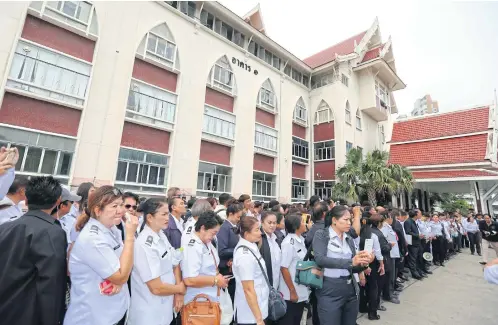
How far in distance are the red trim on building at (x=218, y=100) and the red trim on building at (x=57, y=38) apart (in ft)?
18.0

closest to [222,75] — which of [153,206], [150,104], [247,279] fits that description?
[150,104]

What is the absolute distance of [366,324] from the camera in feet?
12.8

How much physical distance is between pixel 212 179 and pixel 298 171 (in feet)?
26.2

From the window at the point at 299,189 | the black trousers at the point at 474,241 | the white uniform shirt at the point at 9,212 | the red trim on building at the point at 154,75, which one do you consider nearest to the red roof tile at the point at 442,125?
the black trousers at the point at 474,241

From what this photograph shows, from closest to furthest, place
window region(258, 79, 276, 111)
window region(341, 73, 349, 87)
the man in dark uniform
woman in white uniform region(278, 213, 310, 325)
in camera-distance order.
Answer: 1. the man in dark uniform
2. woman in white uniform region(278, 213, 310, 325)
3. window region(258, 79, 276, 111)
4. window region(341, 73, 349, 87)

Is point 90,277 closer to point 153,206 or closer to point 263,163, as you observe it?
point 153,206

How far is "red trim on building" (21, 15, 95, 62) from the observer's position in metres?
8.13

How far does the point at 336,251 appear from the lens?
2.79 m

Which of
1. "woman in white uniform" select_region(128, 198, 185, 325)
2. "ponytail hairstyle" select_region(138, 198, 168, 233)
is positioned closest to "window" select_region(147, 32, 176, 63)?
"ponytail hairstyle" select_region(138, 198, 168, 233)

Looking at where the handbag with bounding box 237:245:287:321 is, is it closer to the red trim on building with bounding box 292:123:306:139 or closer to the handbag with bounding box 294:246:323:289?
the handbag with bounding box 294:246:323:289

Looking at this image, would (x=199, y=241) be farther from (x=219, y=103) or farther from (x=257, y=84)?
(x=257, y=84)

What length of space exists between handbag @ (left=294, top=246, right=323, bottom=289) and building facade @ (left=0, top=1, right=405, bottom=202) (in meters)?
8.83

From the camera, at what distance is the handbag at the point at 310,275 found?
Answer: 2.67 metres

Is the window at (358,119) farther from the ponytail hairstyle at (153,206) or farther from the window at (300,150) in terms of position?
the ponytail hairstyle at (153,206)
